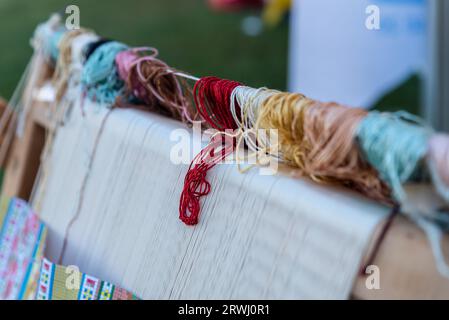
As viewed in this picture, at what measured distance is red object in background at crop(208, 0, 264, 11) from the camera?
15.3ft

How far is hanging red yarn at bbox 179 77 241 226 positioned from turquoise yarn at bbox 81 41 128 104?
0.86 feet

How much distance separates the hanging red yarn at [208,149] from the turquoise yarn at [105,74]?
0.86 feet

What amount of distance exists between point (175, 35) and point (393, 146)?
154 inches

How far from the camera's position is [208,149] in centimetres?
70

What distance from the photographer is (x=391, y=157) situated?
49 centimetres

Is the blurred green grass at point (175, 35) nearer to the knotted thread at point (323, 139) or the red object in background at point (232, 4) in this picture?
the red object in background at point (232, 4)

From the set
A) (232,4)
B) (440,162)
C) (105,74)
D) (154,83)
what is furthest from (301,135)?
(232,4)

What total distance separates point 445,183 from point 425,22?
2093mm

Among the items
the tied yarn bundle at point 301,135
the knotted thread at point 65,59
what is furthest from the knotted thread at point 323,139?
the knotted thread at point 65,59

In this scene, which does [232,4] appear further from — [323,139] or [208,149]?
[323,139]

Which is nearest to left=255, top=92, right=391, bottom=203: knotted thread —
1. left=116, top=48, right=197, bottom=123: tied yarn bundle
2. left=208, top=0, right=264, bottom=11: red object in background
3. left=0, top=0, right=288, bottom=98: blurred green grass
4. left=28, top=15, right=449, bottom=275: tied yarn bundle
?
left=28, top=15, right=449, bottom=275: tied yarn bundle

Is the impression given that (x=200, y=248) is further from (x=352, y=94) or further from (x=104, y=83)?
(x=352, y=94)

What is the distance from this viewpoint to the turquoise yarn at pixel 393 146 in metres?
0.48

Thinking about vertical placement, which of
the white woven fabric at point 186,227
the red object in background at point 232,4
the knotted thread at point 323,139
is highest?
the red object in background at point 232,4
